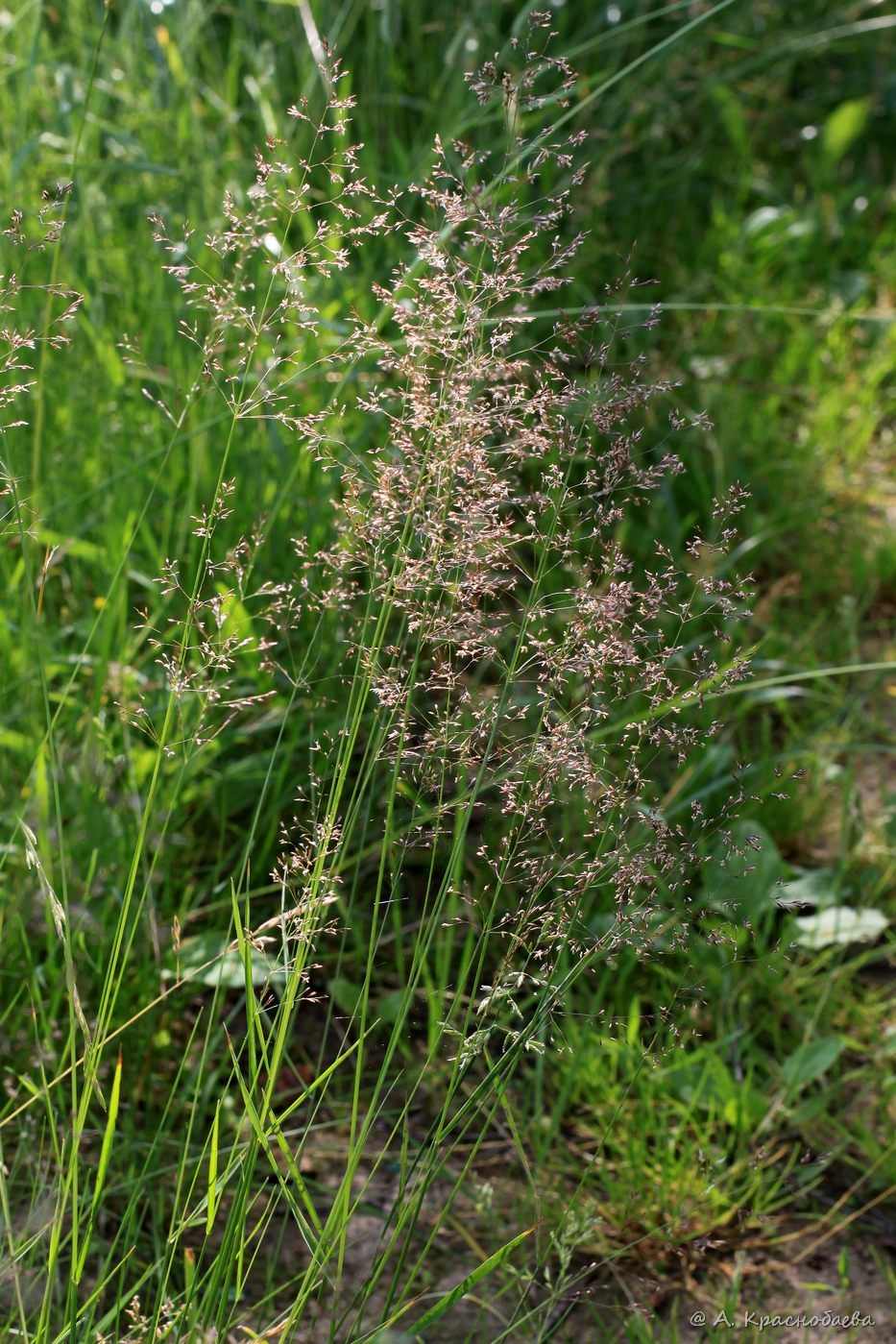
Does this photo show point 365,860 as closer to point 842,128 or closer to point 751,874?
point 751,874

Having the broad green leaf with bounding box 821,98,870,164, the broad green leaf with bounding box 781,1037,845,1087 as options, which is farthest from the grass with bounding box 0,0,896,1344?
the broad green leaf with bounding box 821,98,870,164

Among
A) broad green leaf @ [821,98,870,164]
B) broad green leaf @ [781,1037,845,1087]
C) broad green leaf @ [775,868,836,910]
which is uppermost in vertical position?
broad green leaf @ [821,98,870,164]

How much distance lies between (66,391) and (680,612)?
1505mm

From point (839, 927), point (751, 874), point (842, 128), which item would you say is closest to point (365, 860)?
point (751, 874)

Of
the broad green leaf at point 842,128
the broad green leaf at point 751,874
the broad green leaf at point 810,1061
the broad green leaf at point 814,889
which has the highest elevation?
the broad green leaf at point 842,128

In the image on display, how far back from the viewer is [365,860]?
191 cm

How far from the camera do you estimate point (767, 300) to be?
3086mm

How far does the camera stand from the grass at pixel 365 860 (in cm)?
108

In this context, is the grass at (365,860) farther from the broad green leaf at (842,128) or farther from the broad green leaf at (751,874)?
the broad green leaf at (842,128)

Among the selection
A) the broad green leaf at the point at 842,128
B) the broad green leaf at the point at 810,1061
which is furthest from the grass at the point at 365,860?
the broad green leaf at the point at 842,128

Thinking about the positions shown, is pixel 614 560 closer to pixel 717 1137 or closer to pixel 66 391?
pixel 717 1137

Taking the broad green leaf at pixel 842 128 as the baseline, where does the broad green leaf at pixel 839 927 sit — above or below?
below

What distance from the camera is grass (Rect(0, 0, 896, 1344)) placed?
3.54 feet

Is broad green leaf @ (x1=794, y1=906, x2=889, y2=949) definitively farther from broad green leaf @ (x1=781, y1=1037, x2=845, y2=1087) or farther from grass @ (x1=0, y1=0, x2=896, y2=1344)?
broad green leaf @ (x1=781, y1=1037, x2=845, y2=1087)
